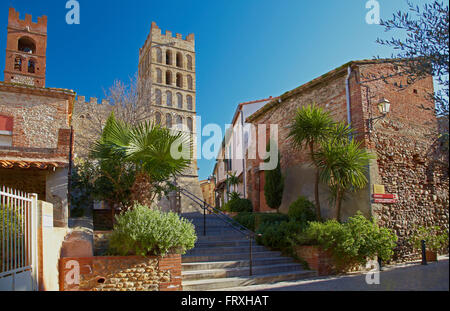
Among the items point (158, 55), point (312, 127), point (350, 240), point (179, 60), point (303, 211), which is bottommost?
point (350, 240)

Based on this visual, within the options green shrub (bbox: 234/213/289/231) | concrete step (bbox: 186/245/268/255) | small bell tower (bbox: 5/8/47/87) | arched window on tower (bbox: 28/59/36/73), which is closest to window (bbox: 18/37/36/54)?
small bell tower (bbox: 5/8/47/87)

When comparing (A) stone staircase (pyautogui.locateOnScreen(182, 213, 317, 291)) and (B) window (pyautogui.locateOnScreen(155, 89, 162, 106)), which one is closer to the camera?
(A) stone staircase (pyautogui.locateOnScreen(182, 213, 317, 291))

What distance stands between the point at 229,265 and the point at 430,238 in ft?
20.2

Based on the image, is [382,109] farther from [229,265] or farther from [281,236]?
[229,265]

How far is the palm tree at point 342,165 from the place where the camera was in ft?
33.2

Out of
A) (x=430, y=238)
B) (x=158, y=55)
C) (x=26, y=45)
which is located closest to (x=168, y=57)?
(x=158, y=55)

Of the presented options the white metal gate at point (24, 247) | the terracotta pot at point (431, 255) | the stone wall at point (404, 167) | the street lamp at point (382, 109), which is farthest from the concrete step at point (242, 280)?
the street lamp at point (382, 109)

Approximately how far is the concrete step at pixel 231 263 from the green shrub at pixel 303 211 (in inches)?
75.9

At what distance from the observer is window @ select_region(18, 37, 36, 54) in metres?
29.0

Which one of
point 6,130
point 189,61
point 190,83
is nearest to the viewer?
point 6,130

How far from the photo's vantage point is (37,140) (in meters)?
14.5

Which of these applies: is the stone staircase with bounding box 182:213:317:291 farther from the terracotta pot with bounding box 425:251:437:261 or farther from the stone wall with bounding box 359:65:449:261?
the terracotta pot with bounding box 425:251:437:261

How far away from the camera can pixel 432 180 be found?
39.5 feet

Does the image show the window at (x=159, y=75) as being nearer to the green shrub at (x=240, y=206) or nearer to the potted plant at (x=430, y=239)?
the green shrub at (x=240, y=206)
